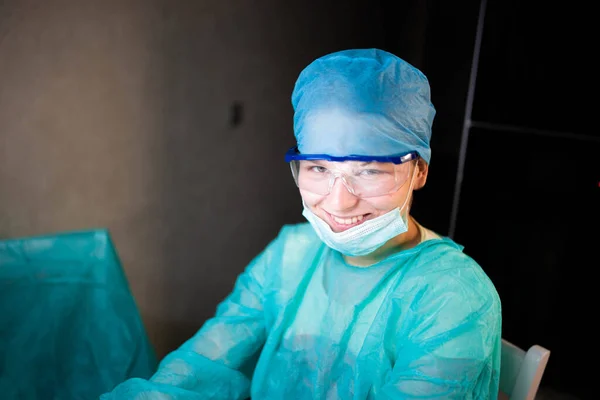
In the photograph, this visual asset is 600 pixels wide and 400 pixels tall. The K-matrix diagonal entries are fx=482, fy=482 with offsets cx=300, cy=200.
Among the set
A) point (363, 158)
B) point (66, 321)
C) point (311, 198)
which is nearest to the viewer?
point (363, 158)

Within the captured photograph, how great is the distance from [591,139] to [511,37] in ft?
1.42

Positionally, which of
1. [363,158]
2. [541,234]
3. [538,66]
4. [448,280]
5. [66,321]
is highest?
[538,66]

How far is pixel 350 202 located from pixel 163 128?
0.86 metres

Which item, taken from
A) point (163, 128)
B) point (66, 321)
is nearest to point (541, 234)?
point (163, 128)

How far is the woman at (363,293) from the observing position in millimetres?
889

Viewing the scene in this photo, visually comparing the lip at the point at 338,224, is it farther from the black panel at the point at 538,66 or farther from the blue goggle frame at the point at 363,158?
the black panel at the point at 538,66

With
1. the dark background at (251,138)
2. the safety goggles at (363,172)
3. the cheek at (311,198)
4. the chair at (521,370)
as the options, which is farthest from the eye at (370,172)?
the dark background at (251,138)

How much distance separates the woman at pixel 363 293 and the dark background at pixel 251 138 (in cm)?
66

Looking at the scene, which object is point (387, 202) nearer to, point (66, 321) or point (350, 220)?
point (350, 220)

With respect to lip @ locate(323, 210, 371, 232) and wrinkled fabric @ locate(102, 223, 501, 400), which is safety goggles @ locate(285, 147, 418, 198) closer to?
lip @ locate(323, 210, 371, 232)

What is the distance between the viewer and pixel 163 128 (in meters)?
1.59

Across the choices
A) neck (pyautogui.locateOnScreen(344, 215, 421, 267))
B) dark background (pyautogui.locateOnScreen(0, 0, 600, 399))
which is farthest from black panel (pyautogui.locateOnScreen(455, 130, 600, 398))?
neck (pyautogui.locateOnScreen(344, 215, 421, 267))

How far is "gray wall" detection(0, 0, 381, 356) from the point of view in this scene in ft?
4.33

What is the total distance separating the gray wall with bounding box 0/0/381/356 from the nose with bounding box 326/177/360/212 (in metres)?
0.83
